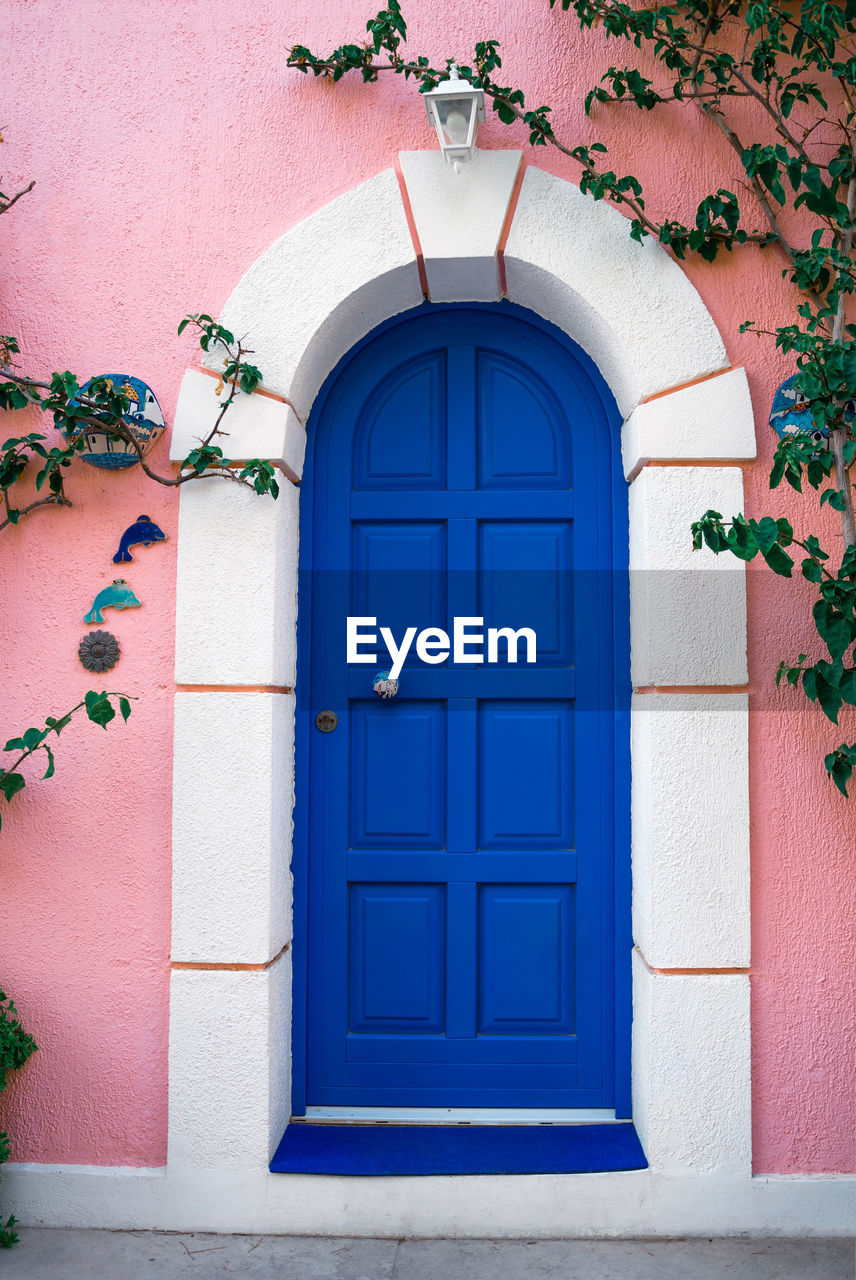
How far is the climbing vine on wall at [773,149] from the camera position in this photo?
2162mm

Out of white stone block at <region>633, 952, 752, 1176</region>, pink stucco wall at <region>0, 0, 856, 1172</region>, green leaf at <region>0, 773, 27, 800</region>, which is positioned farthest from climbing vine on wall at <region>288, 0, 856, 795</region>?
green leaf at <region>0, 773, 27, 800</region>

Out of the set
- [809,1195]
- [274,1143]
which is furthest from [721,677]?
[274,1143]

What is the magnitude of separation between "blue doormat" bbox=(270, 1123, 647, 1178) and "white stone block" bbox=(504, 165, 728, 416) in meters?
2.14

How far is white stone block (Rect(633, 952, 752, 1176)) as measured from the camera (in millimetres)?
2309

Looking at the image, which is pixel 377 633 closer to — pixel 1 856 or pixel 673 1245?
pixel 1 856

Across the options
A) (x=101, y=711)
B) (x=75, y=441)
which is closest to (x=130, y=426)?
(x=75, y=441)

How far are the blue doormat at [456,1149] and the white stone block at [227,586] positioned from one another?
1.33 m

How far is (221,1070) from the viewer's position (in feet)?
7.73

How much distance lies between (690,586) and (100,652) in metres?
1.72

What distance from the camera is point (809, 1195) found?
2312 millimetres

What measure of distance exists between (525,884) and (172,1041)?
111cm

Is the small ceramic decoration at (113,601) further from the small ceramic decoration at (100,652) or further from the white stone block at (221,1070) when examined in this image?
the white stone block at (221,1070)

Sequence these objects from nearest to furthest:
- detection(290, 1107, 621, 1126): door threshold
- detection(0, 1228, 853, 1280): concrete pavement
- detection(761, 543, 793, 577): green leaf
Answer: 1. detection(761, 543, 793, 577): green leaf
2. detection(0, 1228, 853, 1280): concrete pavement
3. detection(290, 1107, 621, 1126): door threshold

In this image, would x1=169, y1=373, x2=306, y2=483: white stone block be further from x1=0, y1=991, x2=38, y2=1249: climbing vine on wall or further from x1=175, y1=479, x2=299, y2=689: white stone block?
x1=0, y1=991, x2=38, y2=1249: climbing vine on wall
